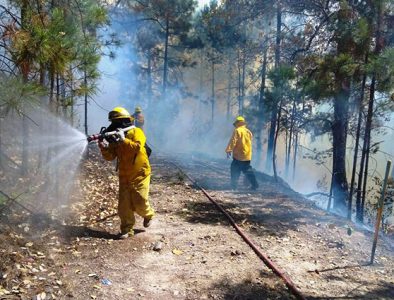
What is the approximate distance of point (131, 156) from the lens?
19.1 feet

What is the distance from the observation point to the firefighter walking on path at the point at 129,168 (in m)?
5.79

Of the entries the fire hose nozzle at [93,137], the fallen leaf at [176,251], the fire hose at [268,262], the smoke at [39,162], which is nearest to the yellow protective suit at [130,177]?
the fire hose nozzle at [93,137]

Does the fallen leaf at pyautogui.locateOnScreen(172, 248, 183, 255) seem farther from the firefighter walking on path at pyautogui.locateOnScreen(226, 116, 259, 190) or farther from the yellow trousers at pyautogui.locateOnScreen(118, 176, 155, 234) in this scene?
the firefighter walking on path at pyautogui.locateOnScreen(226, 116, 259, 190)

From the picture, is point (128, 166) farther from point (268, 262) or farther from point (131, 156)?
point (268, 262)

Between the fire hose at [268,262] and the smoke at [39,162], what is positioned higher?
the smoke at [39,162]

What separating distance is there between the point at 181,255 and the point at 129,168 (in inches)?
62.1

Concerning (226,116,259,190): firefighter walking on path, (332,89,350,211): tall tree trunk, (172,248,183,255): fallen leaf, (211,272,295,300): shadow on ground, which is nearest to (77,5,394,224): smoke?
(332,89,350,211): tall tree trunk

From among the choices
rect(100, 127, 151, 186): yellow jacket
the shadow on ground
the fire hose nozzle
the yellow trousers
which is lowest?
the shadow on ground

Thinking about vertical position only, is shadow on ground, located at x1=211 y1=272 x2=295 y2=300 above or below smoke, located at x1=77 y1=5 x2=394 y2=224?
below

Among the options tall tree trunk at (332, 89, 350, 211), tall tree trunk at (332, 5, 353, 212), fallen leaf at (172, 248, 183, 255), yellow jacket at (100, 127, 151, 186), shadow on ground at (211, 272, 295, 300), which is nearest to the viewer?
shadow on ground at (211, 272, 295, 300)

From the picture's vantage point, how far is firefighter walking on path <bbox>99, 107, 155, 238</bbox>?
5.79 metres

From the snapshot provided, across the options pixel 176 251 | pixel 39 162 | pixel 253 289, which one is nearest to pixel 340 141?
pixel 176 251

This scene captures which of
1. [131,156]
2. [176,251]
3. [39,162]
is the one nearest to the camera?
[176,251]

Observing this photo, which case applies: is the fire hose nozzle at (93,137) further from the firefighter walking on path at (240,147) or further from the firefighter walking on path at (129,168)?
the firefighter walking on path at (240,147)
